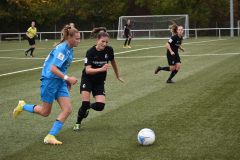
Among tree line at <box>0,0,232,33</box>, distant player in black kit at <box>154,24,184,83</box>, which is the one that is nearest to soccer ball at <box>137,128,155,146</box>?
distant player in black kit at <box>154,24,184,83</box>

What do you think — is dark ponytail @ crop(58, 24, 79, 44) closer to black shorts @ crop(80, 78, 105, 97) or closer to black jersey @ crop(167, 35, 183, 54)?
black shorts @ crop(80, 78, 105, 97)

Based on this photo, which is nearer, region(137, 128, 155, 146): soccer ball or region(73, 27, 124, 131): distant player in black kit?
region(137, 128, 155, 146): soccer ball

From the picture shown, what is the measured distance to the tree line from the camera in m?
58.7

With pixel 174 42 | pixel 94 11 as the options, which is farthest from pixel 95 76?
pixel 94 11

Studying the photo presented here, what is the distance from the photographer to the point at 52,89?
312 inches

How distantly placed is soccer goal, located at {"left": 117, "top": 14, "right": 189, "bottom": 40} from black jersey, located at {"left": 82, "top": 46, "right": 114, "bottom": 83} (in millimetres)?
40470

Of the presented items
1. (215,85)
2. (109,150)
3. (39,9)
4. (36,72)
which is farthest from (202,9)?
(109,150)

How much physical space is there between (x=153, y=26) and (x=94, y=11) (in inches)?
487

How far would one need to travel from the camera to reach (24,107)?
8.62 metres

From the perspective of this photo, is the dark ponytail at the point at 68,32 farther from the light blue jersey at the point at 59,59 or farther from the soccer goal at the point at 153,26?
the soccer goal at the point at 153,26

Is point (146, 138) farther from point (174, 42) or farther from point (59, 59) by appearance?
point (174, 42)

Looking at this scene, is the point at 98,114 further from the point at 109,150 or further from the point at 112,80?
the point at 112,80

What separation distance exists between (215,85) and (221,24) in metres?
45.7

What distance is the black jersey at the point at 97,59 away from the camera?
8.77 meters
